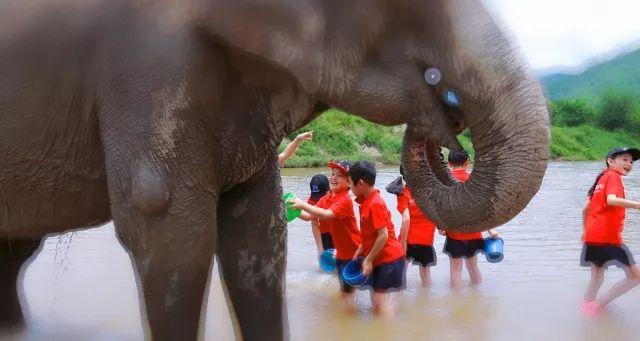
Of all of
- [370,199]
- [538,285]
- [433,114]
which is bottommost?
[538,285]

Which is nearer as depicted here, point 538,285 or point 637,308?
point 637,308

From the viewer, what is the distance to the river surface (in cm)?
400

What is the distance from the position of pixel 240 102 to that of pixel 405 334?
2.22 meters

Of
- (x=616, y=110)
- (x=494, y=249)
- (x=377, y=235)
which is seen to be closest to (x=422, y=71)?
(x=377, y=235)

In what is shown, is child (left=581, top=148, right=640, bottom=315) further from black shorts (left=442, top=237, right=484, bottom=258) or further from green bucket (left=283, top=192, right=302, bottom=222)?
green bucket (left=283, top=192, right=302, bottom=222)

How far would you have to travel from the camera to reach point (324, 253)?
566 cm

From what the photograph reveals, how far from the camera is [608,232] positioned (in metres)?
4.61

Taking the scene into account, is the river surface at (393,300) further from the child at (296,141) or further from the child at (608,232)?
the child at (296,141)

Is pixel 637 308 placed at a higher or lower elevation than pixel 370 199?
Answer: lower

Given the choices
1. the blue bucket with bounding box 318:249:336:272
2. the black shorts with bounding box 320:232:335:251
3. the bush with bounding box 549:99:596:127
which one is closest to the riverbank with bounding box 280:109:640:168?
the black shorts with bounding box 320:232:335:251

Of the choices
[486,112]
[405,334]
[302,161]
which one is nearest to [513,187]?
[486,112]

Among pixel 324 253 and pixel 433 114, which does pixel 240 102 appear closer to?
pixel 433 114

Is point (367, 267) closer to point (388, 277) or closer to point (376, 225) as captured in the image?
point (388, 277)

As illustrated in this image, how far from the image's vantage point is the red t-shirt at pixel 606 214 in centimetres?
458
